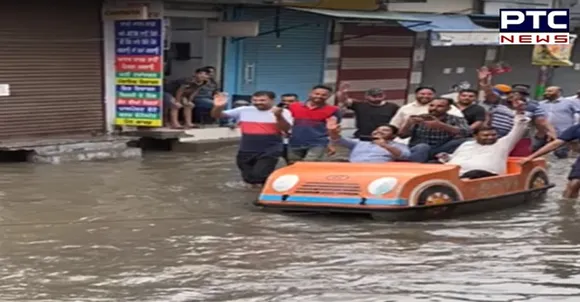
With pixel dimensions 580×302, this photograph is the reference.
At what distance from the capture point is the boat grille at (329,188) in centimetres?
1047

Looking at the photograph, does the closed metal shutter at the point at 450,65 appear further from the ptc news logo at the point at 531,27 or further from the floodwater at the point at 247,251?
the floodwater at the point at 247,251

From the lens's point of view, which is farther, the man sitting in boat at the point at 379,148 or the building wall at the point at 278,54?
the building wall at the point at 278,54

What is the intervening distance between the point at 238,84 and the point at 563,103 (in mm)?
6189

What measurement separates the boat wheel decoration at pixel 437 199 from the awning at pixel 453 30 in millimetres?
10641

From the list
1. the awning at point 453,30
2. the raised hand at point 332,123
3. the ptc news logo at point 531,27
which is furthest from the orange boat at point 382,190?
the ptc news logo at point 531,27

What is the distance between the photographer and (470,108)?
517 inches

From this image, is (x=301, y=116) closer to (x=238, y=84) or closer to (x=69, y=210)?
(x=69, y=210)

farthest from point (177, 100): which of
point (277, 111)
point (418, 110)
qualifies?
point (418, 110)

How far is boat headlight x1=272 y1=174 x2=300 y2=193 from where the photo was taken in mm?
10820

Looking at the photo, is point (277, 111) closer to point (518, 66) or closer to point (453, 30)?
point (453, 30)

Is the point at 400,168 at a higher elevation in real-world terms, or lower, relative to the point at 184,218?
higher

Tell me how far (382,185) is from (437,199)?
2.04 feet

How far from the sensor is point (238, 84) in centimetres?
1975

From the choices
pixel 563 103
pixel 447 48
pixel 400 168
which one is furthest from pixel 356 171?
pixel 447 48
